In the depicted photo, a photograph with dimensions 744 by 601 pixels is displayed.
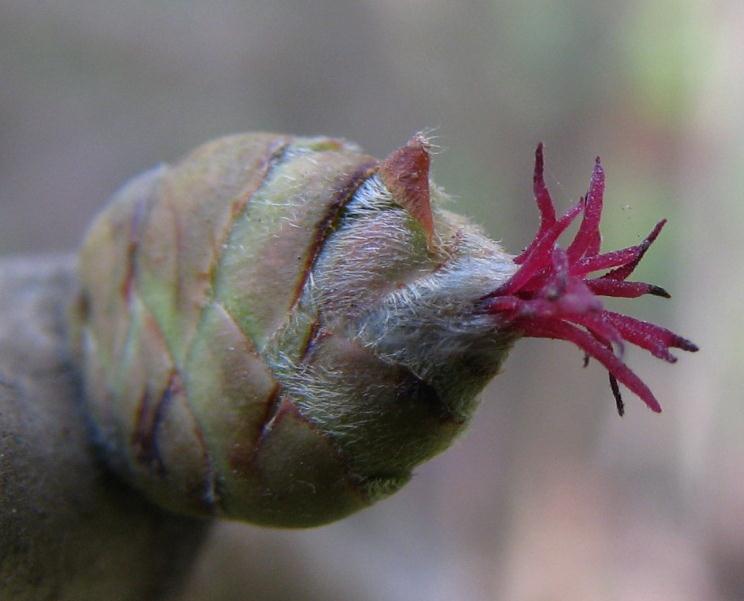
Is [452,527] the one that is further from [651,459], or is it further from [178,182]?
[178,182]

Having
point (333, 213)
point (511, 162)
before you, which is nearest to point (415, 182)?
point (333, 213)

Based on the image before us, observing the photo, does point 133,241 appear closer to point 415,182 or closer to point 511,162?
point 415,182

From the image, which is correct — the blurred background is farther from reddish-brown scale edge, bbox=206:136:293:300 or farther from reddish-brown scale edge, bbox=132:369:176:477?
reddish-brown scale edge, bbox=206:136:293:300

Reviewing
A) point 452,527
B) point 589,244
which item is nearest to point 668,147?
point 452,527

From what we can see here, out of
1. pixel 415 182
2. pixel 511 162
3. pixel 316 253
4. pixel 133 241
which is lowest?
pixel 511 162

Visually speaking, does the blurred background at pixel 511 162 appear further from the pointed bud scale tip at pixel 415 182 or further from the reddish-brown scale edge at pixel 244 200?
the pointed bud scale tip at pixel 415 182
